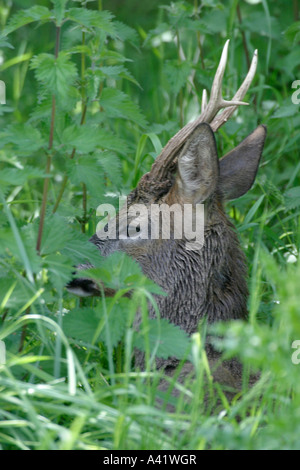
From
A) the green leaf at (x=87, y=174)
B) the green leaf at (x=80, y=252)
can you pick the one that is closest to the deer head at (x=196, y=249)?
the green leaf at (x=80, y=252)

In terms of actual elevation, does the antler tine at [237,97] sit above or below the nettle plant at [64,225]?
above

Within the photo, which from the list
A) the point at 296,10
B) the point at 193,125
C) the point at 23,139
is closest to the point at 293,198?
the point at 193,125

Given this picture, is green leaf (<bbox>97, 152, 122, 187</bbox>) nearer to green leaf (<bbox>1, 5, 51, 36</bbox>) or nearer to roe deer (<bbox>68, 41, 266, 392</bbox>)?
roe deer (<bbox>68, 41, 266, 392</bbox>)

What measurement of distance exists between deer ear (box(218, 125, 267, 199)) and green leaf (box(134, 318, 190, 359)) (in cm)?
108

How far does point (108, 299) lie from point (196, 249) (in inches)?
25.8

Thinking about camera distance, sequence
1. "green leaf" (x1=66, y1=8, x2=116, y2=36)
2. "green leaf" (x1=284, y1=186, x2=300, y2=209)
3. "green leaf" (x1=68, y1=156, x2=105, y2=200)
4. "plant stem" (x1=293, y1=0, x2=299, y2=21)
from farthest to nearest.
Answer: "plant stem" (x1=293, y1=0, x2=299, y2=21), "green leaf" (x1=284, y1=186, x2=300, y2=209), "green leaf" (x1=68, y1=156, x2=105, y2=200), "green leaf" (x1=66, y1=8, x2=116, y2=36)

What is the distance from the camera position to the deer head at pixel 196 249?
12.4 feet

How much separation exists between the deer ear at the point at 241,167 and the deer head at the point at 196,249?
0.03m

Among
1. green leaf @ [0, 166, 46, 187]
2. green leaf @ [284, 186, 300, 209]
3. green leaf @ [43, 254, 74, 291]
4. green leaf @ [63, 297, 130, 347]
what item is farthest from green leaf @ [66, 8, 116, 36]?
green leaf @ [284, 186, 300, 209]

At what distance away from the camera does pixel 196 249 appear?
383 cm

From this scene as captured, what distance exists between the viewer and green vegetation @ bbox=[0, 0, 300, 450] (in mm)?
2598

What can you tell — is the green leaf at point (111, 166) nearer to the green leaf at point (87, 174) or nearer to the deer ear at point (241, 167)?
the green leaf at point (87, 174)

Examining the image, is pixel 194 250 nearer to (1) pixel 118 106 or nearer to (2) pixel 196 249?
(2) pixel 196 249

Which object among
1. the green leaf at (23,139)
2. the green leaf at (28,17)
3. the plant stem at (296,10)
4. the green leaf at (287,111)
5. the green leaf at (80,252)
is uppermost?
the plant stem at (296,10)
